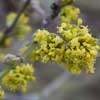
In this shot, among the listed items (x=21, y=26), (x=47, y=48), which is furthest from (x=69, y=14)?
(x=21, y=26)

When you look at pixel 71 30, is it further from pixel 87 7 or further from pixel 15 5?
pixel 87 7

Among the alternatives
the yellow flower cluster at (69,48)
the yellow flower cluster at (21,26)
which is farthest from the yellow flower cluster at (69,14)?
the yellow flower cluster at (21,26)

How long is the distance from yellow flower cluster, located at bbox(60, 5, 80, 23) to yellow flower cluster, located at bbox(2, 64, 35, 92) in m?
0.21

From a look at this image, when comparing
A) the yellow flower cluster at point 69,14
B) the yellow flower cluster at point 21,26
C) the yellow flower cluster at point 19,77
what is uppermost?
the yellow flower cluster at point 21,26

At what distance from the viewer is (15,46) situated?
264 cm

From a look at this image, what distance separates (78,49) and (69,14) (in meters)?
0.28

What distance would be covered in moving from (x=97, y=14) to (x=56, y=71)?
0.82 m

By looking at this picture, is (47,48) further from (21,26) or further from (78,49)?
(21,26)

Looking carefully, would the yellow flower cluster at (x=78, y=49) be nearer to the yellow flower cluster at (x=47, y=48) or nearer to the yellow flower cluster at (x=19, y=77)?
the yellow flower cluster at (x=47, y=48)

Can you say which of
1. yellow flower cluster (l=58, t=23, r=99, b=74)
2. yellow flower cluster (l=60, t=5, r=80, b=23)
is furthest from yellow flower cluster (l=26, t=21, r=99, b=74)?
yellow flower cluster (l=60, t=5, r=80, b=23)

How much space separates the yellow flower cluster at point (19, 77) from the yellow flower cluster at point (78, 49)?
156mm

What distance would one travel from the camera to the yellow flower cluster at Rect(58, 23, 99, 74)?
97 cm

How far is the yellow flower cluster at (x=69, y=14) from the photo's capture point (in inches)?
47.6

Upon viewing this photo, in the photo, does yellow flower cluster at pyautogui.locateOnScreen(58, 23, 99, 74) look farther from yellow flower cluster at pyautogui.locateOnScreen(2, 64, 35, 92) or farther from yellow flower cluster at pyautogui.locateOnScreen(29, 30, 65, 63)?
yellow flower cluster at pyautogui.locateOnScreen(2, 64, 35, 92)
